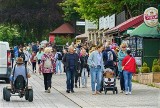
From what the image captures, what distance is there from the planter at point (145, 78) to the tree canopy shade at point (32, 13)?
50442mm

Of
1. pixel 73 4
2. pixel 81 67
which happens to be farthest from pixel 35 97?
pixel 73 4

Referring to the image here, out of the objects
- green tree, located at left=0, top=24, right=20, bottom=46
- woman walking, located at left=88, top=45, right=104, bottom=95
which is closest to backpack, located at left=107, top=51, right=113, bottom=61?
woman walking, located at left=88, top=45, right=104, bottom=95

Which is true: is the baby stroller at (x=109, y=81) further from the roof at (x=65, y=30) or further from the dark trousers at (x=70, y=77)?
the roof at (x=65, y=30)

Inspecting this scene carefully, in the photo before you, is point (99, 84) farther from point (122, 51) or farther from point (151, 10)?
point (151, 10)

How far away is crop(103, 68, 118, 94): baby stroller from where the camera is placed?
2533 cm

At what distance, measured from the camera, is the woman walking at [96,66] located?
1000 inches

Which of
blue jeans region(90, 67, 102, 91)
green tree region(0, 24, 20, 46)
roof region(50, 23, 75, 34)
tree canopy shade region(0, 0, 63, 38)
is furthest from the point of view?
green tree region(0, 24, 20, 46)

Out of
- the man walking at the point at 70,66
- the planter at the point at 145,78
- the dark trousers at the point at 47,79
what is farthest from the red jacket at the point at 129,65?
the planter at the point at 145,78

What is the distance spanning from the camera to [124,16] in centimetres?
5006

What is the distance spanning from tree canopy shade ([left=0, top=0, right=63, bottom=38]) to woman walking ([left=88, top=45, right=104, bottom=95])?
56.1 metres

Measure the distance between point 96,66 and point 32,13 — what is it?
58737 millimetres

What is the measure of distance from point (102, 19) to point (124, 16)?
Result: 7.37 meters

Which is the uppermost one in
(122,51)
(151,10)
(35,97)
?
(151,10)

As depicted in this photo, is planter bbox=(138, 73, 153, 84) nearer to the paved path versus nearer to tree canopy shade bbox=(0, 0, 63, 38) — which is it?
the paved path
